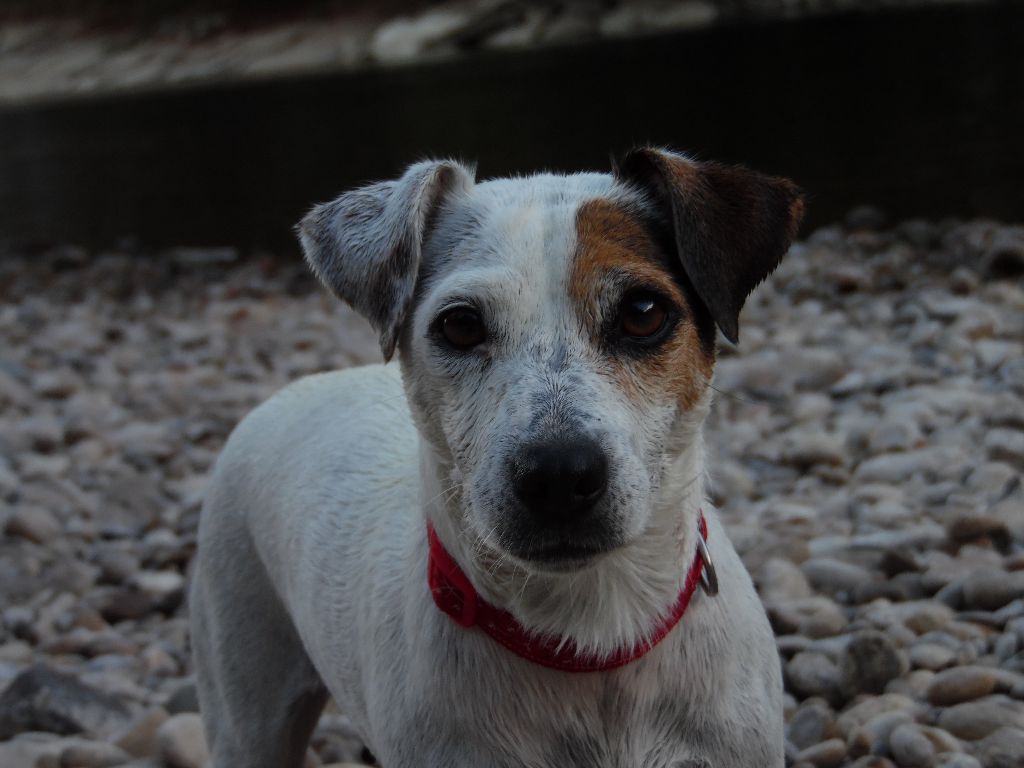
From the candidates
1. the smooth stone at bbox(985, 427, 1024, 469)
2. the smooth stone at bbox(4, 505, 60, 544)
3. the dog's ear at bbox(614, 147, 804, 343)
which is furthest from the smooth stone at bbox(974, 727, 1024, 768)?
the smooth stone at bbox(4, 505, 60, 544)

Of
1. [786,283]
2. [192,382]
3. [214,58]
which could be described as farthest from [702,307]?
[214,58]

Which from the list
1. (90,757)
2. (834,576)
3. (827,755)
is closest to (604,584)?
(827,755)

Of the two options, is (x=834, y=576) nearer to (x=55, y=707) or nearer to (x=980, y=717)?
(x=980, y=717)

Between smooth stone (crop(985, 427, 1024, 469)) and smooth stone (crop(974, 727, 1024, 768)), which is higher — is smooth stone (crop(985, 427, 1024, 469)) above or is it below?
below

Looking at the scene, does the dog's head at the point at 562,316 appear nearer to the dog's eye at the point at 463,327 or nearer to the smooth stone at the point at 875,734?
the dog's eye at the point at 463,327

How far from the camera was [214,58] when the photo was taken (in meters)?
45.6

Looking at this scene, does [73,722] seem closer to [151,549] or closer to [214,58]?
[151,549]

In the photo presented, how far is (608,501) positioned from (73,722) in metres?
2.90

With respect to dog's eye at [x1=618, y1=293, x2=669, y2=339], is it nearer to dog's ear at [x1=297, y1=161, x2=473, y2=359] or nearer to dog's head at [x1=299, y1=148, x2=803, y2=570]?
dog's head at [x1=299, y1=148, x2=803, y2=570]

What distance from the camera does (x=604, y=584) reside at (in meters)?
2.99

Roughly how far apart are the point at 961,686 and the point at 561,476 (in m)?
2.03

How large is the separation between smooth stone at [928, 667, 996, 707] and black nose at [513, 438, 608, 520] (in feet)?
6.29

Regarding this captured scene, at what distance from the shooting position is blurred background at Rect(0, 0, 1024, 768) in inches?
181

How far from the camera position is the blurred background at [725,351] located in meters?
4.59
